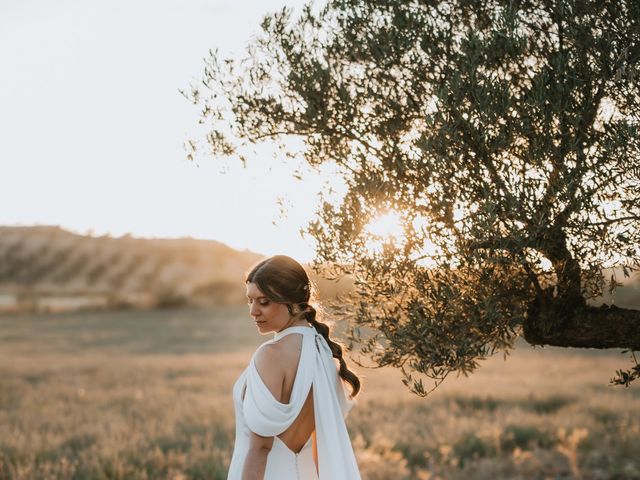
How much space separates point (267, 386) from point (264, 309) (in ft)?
1.60

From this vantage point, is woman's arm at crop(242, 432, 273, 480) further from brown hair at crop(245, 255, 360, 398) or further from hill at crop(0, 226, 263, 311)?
hill at crop(0, 226, 263, 311)

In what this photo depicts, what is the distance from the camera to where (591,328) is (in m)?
5.95

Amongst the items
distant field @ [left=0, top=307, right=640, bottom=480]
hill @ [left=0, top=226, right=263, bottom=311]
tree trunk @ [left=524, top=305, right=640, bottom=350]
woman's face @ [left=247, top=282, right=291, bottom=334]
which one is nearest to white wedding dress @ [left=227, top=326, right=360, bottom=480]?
woman's face @ [left=247, top=282, right=291, bottom=334]

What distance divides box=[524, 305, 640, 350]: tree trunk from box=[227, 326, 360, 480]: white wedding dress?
203 centimetres

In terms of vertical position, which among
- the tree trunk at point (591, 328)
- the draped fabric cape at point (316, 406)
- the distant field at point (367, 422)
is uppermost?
the tree trunk at point (591, 328)

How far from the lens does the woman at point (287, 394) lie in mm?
4348

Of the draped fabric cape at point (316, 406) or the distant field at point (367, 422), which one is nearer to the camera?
the draped fabric cape at point (316, 406)

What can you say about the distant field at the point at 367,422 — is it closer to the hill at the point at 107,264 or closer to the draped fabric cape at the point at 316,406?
the draped fabric cape at the point at 316,406

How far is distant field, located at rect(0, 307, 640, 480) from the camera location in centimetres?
1235

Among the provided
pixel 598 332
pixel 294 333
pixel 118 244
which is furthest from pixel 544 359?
pixel 118 244

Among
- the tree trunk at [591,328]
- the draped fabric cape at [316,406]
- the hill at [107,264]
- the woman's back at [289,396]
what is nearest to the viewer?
the draped fabric cape at [316,406]

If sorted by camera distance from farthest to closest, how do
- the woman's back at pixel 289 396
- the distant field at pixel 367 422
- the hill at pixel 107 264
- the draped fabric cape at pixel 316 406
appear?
the hill at pixel 107 264, the distant field at pixel 367 422, the woman's back at pixel 289 396, the draped fabric cape at pixel 316 406

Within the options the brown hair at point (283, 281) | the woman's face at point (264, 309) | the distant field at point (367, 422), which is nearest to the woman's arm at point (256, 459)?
the woman's face at point (264, 309)

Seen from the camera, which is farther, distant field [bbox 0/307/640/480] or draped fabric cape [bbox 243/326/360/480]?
distant field [bbox 0/307/640/480]
